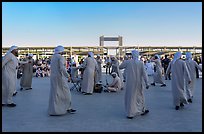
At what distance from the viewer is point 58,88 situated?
6004 mm

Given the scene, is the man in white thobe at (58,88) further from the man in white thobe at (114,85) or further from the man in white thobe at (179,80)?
the man in white thobe at (114,85)

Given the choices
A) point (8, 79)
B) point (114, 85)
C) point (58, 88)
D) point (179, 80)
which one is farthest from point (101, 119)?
point (114, 85)

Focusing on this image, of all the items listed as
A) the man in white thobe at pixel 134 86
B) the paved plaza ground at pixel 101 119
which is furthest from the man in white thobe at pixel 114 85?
the man in white thobe at pixel 134 86

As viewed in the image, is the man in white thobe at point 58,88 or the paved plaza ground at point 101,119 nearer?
the paved plaza ground at point 101,119

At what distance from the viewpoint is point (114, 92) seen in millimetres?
9875

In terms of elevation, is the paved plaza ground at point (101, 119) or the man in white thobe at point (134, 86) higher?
the man in white thobe at point (134, 86)

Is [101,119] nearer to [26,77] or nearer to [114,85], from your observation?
[114,85]

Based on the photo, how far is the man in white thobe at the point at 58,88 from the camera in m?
5.95

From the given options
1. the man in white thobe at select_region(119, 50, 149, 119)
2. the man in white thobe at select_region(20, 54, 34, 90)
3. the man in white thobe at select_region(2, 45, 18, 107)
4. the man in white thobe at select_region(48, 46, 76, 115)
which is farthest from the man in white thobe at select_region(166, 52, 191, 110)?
the man in white thobe at select_region(20, 54, 34, 90)

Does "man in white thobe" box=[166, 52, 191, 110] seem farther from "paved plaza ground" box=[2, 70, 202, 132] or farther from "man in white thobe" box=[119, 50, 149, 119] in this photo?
"man in white thobe" box=[119, 50, 149, 119]

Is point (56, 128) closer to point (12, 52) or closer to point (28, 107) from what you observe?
point (28, 107)

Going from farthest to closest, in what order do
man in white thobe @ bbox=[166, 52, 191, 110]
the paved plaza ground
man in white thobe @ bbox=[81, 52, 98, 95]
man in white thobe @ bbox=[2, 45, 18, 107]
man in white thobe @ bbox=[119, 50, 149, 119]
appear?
man in white thobe @ bbox=[81, 52, 98, 95]
man in white thobe @ bbox=[2, 45, 18, 107]
man in white thobe @ bbox=[166, 52, 191, 110]
man in white thobe @ bbox=[119, 50, 149, 119]
the paved plaza ground

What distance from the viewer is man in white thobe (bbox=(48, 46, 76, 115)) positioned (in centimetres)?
595

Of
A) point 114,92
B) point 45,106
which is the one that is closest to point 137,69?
point 45,106
